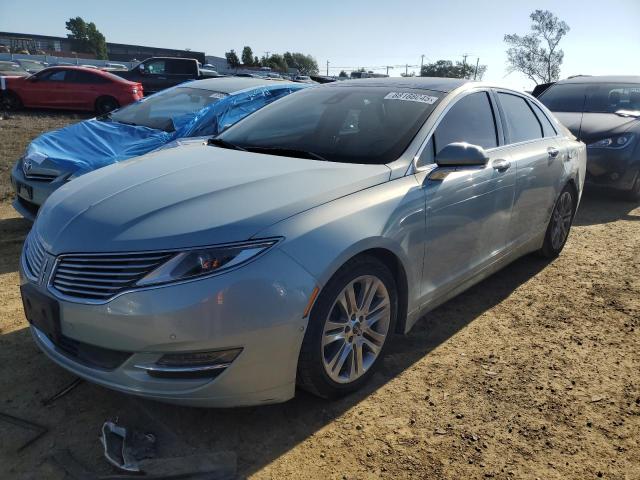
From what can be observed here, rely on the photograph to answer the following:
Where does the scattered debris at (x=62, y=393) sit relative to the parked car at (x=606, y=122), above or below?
below

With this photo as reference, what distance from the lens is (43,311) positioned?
7.55ft

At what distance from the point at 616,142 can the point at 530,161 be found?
13.6 ft

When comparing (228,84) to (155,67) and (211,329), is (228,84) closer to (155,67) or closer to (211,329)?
(211,329)

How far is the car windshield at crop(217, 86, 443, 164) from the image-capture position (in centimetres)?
304

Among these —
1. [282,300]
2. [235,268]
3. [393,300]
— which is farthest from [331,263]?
[393,300]

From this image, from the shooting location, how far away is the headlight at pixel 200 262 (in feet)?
6.84

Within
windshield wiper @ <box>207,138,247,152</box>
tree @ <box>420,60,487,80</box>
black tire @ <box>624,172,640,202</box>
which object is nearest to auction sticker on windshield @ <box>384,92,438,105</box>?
windshield wiper @ <box>207,138,247,152</box>

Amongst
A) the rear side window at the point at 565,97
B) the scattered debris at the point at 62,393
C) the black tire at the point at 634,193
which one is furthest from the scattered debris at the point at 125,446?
the rear side window at the point at 565,97

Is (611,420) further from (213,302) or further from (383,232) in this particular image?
(213,302)

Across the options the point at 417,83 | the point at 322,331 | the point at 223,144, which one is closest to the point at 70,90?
the point at 223,144

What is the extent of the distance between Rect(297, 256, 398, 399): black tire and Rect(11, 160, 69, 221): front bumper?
10.6 feet

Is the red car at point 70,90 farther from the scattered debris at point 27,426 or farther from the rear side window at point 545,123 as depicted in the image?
the scattered debris at point 27,426

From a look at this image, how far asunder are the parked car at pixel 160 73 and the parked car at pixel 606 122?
1373 centimetres

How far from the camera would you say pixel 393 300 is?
2.79 m
